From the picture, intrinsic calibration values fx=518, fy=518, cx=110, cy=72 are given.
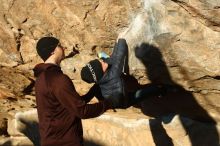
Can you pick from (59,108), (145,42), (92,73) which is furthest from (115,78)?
(59,108)

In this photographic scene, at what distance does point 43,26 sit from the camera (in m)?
5.34

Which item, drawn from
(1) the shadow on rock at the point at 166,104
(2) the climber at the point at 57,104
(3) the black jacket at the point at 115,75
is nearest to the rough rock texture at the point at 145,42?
(1) the shadow on rock at the point at 166,104

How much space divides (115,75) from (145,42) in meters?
0.43

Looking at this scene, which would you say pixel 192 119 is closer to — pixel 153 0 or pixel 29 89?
pixel 153 0

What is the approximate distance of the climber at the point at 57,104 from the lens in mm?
3789

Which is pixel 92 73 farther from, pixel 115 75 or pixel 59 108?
pixel 59 108

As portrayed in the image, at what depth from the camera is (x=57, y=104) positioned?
396 cm

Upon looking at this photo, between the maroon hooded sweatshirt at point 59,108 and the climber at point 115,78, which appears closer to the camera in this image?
the maroon hooded sweatshirt at point 59,108

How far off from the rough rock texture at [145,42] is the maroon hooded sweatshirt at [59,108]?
1036 millimetres

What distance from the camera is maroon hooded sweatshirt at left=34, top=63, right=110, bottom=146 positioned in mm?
3785

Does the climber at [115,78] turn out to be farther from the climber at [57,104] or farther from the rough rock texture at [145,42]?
the climber at [57,104]

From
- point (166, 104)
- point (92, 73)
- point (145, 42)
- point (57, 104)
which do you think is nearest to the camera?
point (57, 104)

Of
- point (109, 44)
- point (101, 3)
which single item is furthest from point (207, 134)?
point (101, 3)

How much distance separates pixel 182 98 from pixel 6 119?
10.2ft
